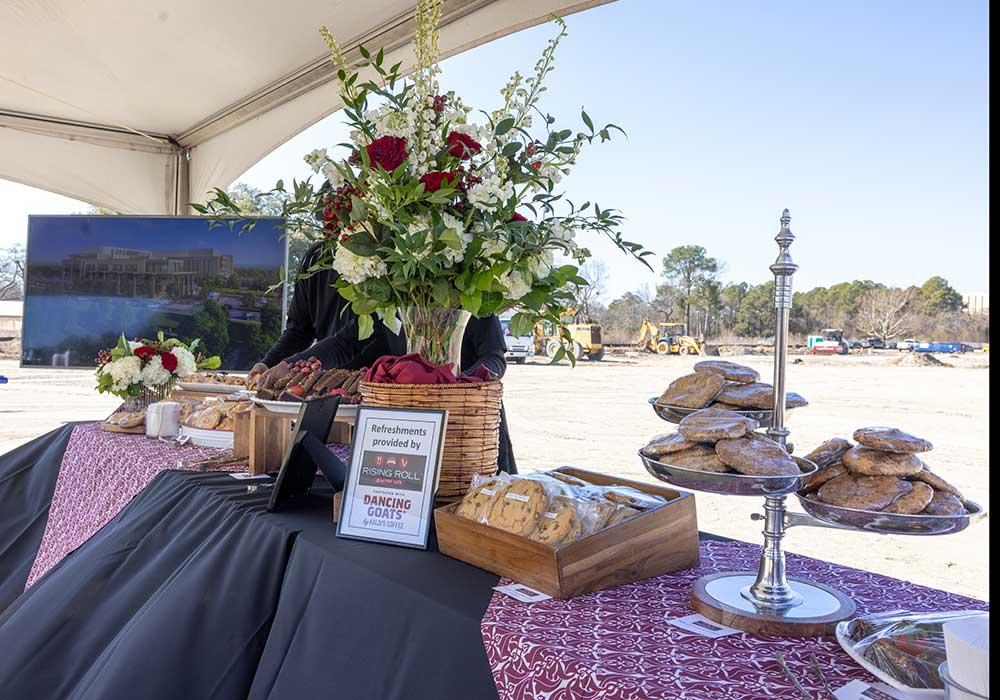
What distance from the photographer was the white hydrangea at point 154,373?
2.29 m

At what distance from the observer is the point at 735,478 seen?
2.51 feet

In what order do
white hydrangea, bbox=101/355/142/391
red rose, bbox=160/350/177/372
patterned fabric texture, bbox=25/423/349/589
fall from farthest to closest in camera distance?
red rose, bbox=160/350/177/372
white hydrangea, bbox=101/355/142/391
patterned fabric texture, bbox=25/423/349/589

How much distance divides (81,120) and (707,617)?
4839mm

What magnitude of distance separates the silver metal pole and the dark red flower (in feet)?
6.72

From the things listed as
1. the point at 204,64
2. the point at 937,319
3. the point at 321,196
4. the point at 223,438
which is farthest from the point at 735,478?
the point at 937,319

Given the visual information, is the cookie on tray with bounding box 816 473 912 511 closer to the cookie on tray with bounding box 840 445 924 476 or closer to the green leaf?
the cookie on tray with bounding box 840 445 924 476

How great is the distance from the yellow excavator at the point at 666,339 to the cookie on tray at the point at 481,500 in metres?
16.4

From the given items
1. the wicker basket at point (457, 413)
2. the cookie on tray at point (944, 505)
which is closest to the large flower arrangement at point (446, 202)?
the wicker basket at point (457, 413)

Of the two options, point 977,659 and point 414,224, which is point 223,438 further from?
point 977,659

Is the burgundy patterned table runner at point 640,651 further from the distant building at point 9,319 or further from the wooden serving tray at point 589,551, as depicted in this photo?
the distant building at point 9,319

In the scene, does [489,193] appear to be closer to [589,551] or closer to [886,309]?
[589,551]

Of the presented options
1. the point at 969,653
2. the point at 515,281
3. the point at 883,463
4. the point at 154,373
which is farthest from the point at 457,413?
the point at 154,373

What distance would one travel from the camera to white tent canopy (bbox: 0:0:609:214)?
9.77 ft

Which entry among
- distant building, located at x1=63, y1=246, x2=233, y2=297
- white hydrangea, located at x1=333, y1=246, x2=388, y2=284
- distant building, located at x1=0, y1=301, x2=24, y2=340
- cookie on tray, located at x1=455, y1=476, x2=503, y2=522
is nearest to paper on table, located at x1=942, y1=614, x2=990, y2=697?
cookie on tray, located at x1=455, y1=476, x2=503, y2=522
